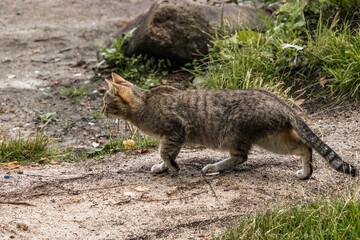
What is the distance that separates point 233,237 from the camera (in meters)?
3.72

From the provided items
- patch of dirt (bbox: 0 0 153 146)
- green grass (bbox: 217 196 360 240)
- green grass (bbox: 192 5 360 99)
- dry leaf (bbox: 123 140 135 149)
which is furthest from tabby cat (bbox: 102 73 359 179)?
patch of dirt (bbox: 0 0 153 146)

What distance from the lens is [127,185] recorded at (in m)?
4.99

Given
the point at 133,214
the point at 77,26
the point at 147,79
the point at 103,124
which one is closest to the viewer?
the point at 133,214

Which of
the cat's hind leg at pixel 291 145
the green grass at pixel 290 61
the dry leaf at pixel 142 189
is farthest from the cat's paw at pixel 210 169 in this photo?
the green grass at pixel 290 61

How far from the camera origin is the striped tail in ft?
14.9

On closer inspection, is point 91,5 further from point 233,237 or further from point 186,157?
point 233,237

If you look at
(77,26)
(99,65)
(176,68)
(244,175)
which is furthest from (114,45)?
(244,175)

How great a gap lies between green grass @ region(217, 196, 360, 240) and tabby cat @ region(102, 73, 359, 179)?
0.82 m

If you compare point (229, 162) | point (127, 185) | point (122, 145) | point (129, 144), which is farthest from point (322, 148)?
point (122, 145)

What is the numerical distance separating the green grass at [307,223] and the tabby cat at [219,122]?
816 millimetres

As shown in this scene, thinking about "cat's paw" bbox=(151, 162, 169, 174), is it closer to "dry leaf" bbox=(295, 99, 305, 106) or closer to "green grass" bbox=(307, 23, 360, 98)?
"dry leaf" bbox=(295, 99, 305, 106)

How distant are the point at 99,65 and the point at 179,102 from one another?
15.3 feet

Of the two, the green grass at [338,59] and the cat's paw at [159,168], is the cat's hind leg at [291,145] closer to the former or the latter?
the cat's paw at [159,168]

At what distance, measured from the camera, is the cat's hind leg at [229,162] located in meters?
5.00
